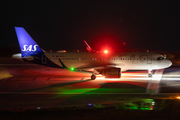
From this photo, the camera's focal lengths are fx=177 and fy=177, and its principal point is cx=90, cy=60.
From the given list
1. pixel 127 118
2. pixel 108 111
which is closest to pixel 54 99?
pixel 108 111

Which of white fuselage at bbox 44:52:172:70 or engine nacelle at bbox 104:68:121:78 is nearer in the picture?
engine nacelle at bbox 104:68:121:78

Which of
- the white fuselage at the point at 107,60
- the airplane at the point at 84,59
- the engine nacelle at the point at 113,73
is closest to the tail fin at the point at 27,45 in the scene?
the airplane at the point at 84,59

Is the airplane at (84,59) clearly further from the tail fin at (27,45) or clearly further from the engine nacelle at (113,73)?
the engine nacelle at (113,73)

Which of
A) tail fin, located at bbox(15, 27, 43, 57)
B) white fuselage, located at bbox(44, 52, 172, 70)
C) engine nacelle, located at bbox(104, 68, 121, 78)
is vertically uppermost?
tail fin, located at bbox(15, 27, 43, 57)

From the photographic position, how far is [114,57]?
21203 mm

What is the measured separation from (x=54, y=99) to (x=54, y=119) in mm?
3654

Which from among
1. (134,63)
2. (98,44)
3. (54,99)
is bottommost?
(54,99)

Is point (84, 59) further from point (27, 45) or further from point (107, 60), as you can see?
point (27, 45)

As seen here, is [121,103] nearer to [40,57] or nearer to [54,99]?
[54,99]

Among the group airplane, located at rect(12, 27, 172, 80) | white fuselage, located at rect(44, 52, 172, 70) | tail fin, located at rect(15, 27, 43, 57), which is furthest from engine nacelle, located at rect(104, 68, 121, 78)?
tail fin, located at rect(15, 27, 43, 57)

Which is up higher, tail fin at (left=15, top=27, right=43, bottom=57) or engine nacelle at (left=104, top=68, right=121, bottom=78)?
tail fin at (left=15, top=27, right=43, bottom=57)

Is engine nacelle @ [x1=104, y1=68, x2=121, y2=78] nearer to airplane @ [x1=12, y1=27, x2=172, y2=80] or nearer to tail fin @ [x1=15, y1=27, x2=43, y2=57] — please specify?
airplane @ [x1=12, y1=27, x2=172, y2=80]

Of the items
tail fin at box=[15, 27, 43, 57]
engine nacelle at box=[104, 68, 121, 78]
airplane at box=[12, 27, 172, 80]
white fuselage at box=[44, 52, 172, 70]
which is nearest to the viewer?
engine nacelle at box=[104, 68, 121, 78]

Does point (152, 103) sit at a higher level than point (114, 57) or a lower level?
lower
